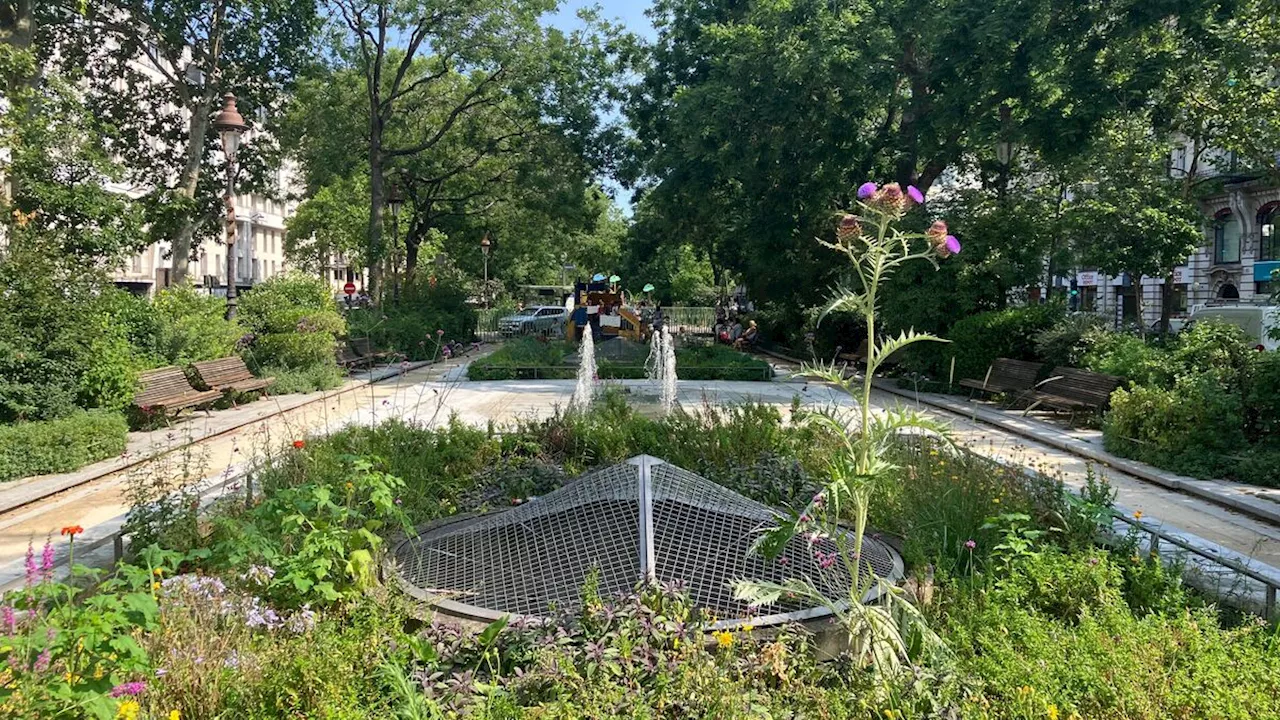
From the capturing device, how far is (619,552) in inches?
164

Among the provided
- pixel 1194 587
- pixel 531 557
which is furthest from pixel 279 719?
pixel 1194 587

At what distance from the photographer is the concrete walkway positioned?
6.46 meters

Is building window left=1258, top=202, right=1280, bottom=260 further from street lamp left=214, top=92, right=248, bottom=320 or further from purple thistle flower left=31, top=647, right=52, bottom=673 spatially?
purple thistle flower left=31, top=647, right=52, bottom=673

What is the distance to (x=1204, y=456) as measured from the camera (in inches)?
356

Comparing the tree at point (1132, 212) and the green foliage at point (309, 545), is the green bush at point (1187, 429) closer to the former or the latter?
the tree at point (1132, 212)

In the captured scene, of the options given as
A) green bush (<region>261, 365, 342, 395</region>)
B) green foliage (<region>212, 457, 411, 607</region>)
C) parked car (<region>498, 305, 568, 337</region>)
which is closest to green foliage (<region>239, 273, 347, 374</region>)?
green bush (<region>261, 365, 342, 395</region>)

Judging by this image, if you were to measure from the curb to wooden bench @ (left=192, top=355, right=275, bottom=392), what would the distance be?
410 inches

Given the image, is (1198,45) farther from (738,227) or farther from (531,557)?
(531,557)

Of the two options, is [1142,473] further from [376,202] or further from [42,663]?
[376,202]

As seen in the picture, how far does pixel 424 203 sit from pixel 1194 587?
3251cm

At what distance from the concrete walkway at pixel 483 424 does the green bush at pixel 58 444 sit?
22.6 inches

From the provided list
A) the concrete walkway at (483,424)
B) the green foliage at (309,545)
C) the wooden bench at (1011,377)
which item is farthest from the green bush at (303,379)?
the wooden bench at (1011,377)

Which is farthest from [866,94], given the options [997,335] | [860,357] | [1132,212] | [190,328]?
[190,328]

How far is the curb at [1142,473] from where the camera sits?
750 cm
